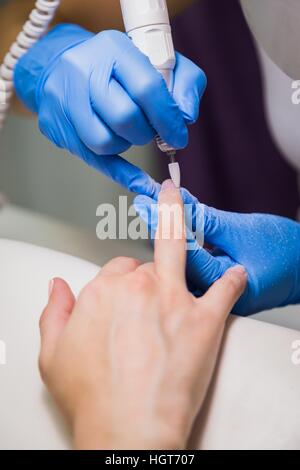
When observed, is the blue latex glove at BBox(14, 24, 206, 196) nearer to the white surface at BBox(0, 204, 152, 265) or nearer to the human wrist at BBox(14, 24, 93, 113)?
the human wrist at BBox(14, 24, 93, 113)

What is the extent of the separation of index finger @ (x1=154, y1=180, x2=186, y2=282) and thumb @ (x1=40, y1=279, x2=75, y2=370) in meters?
0.09

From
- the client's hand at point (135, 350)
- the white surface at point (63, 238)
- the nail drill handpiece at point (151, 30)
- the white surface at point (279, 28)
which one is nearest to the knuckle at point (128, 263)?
the client's hand at point (135, 350)

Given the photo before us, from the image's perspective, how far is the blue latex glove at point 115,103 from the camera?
654 mm

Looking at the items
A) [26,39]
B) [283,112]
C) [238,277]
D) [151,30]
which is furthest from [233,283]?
[26,39]

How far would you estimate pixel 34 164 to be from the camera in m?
1.57

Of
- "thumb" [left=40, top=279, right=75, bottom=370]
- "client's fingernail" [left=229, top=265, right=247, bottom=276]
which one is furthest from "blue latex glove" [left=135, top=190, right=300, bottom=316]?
"thumb" [left=40, top=279, right=75, bottom=370]

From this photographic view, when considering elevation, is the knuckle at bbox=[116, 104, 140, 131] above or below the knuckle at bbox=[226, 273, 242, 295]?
above

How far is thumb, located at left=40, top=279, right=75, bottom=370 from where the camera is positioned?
0.54 meters

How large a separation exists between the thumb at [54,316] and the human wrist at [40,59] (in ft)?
1.09

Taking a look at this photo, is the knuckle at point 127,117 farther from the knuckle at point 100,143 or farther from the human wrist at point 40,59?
the human wrist at point 40,59

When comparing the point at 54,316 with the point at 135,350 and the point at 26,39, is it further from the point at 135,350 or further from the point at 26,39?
the point at 26,39

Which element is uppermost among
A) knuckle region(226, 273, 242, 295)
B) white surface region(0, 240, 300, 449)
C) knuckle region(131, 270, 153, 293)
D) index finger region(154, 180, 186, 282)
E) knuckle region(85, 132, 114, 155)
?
knuckle region(85, 132, 114, 155)

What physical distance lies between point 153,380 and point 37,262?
0.24 meters
